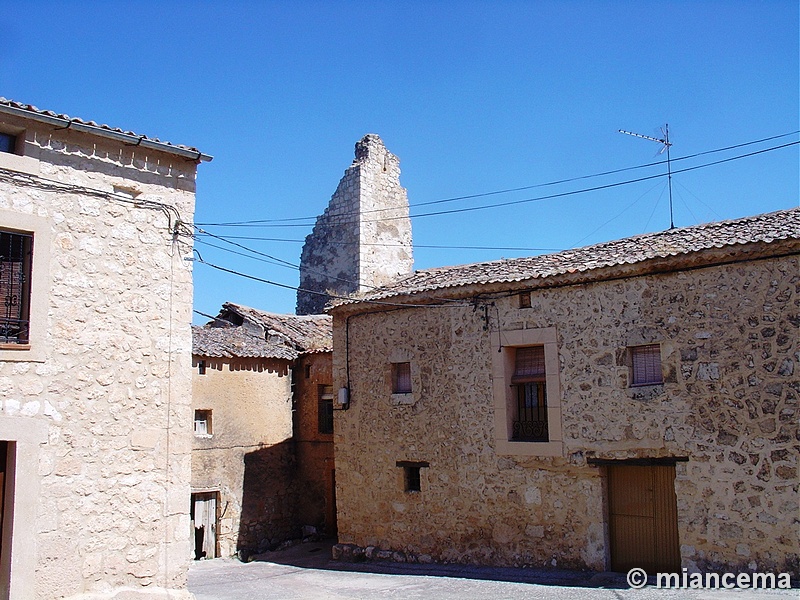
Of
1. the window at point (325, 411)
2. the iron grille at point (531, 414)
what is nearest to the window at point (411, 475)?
A: the iron grille at point (531, 414)

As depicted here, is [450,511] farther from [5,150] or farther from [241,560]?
[5,150]

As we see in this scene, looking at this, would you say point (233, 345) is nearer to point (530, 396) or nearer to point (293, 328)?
point (293, 328)

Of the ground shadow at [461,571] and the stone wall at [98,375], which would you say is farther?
the ground shadow at [461,571]

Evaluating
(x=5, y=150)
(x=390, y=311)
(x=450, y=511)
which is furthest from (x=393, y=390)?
(x=5, y=150)

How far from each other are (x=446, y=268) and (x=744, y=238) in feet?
20.3

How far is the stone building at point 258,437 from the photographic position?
1666cm

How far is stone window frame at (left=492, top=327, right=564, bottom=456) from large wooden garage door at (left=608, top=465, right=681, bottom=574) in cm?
98

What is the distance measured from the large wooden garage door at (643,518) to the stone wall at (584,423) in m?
0.23

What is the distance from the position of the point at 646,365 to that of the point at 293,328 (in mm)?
10619

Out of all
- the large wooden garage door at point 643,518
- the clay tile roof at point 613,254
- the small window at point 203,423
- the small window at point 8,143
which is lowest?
the large wooden garage door at point 643,518

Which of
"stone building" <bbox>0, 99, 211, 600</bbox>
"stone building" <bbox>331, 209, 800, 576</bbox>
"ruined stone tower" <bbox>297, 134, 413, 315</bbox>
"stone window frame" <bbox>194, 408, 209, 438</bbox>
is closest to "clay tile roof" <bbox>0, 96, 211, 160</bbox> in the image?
"stone building" <bbox>0, 99, 211, 600</bbox>

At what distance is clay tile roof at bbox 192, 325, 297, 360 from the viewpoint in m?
16.8

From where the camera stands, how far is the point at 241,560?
648 inches

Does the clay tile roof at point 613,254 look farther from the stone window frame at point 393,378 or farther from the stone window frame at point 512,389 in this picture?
the stone window frame at point 393,378
